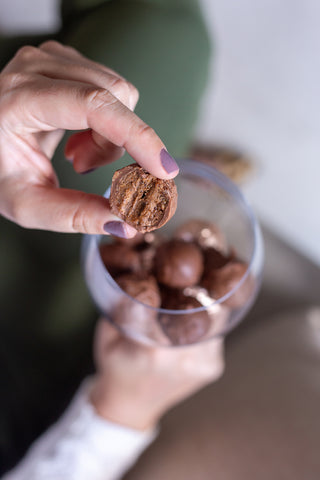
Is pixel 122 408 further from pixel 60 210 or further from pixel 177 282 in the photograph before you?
pixel 60 210

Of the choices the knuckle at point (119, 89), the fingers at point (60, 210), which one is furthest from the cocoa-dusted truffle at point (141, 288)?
the knuckle at point (119, 89)

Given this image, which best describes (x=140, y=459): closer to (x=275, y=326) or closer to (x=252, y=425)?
(x=252, y=425)

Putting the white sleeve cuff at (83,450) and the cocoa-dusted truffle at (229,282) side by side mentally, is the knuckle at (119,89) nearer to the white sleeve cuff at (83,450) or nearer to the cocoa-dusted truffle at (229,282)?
the cocoa-dusted truffle at (229,282)

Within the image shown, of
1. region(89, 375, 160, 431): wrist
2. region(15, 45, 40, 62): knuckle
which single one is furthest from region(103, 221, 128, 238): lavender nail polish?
region(89, 375, 160, 431): wrist

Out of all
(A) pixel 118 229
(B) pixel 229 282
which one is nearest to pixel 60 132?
(A) pixel 118 229

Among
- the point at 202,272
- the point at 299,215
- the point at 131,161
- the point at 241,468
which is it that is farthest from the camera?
the point at 299,215

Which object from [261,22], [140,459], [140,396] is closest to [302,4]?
[261,22]
